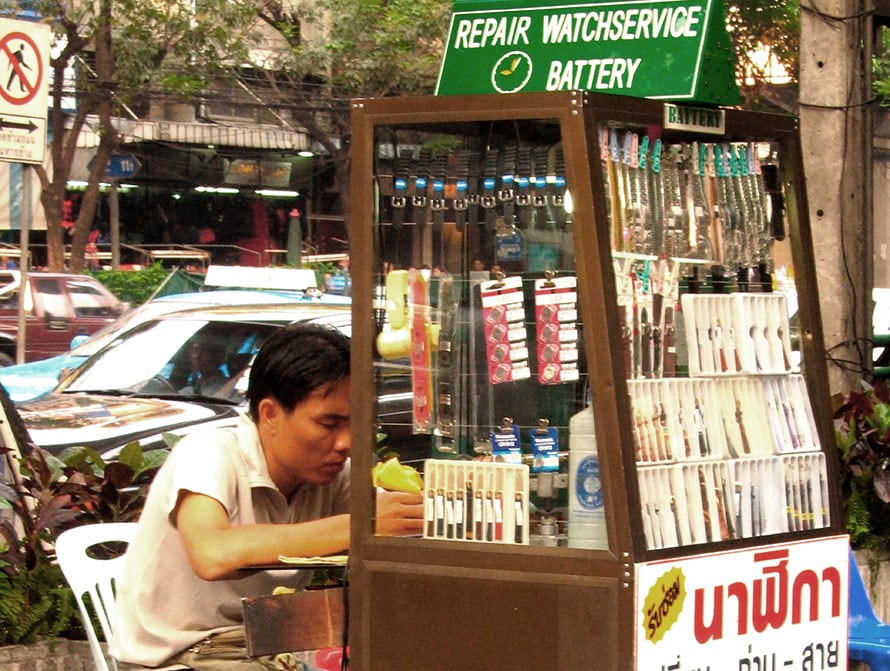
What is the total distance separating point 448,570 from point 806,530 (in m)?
1.00

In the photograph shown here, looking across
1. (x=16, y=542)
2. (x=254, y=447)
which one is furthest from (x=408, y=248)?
(x=16, y=542)

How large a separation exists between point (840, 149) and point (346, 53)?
11.3 meters

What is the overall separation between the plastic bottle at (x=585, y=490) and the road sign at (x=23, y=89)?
13.0ft

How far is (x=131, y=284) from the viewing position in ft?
63.1

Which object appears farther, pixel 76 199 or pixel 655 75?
pixel 76 199

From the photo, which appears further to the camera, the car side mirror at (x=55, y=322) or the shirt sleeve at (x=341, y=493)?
the car side mirror at (x=55, y=322)

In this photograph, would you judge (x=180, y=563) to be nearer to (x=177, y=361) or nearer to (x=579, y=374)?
(x=579, y=374)

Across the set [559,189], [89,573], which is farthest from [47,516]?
[559,189]

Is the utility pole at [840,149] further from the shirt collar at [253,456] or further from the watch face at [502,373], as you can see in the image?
the shirt collar at [253,456]

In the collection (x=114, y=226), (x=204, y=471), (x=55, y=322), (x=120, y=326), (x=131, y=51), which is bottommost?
(x=204, y=471)

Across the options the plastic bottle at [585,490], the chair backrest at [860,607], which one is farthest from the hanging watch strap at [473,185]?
the chair backrest at [860,607]

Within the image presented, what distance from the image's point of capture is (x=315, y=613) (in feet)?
10.3

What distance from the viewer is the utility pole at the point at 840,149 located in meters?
6.09

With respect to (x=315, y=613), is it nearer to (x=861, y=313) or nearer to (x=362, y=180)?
(x=362, y=180)
